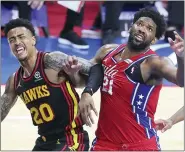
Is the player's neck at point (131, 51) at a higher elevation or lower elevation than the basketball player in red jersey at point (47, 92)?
higher

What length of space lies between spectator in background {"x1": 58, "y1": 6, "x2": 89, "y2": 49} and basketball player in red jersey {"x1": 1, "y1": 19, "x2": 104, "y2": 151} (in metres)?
6.10

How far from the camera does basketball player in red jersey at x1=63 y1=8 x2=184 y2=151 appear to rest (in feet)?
16.8

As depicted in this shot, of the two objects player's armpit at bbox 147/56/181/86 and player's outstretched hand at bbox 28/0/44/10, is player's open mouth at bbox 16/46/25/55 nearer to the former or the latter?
player's armpit at bbox 147/56/181/86

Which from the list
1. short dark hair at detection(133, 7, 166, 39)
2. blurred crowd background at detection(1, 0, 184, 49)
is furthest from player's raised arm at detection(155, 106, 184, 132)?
blurred crowd background at detection(1, 0, 184, 49)

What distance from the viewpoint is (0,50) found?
11258mm

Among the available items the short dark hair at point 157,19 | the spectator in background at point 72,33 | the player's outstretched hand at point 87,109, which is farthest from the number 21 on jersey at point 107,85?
the spectator in background at point 72,33

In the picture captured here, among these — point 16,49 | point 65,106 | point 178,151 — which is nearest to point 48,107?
point 65,106

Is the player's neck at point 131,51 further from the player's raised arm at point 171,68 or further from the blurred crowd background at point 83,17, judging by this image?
the blurred crowd background at point 83,17

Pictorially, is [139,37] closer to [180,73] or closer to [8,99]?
[180,73]

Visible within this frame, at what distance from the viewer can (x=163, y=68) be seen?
16.4 feet

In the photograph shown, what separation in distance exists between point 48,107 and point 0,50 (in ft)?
19.7

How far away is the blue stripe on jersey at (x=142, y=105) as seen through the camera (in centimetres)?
515

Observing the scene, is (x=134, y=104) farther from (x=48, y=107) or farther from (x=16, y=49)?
(x=16, y=49)

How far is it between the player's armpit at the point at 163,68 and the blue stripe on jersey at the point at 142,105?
17 centimetres
